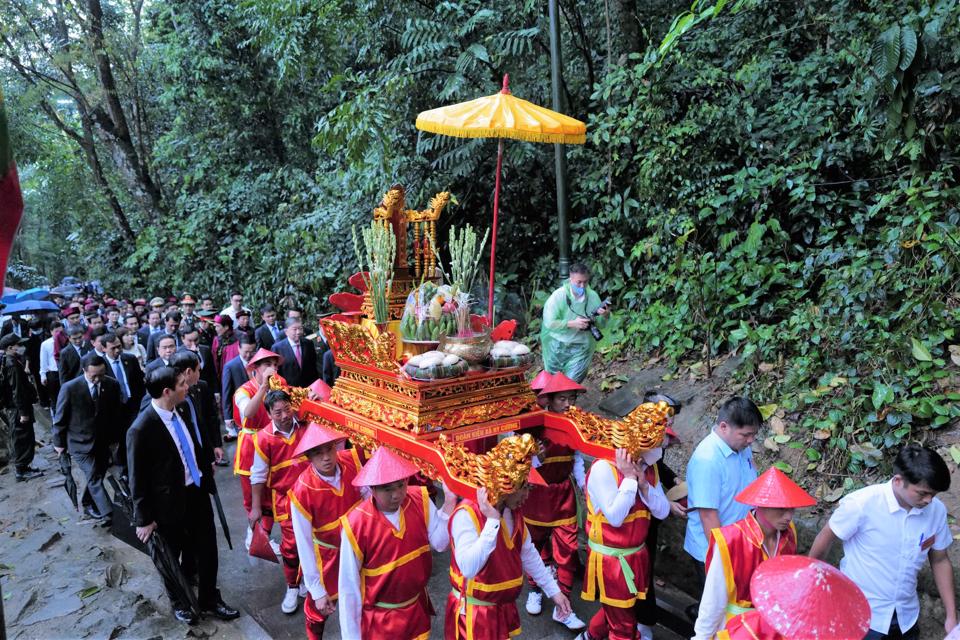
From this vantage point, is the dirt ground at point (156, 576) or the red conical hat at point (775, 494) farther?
the dirt ground at point (156, 576)

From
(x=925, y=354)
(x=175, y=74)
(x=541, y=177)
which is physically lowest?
(x=925, y=354)

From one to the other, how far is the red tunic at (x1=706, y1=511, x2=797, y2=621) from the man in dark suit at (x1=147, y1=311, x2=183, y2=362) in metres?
5.95

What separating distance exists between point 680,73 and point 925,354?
4027 mm

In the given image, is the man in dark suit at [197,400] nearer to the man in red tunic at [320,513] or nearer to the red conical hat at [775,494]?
the man in red tunic at [320,513]

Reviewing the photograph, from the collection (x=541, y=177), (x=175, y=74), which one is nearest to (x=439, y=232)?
Result: (x=541, y=177)

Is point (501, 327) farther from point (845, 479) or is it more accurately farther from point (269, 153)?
point (269, 153)

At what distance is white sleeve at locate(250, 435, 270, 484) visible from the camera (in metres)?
4.25

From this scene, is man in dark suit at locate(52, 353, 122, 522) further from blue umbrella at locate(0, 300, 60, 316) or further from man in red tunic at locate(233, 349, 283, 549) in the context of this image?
blue umbrella at locate(0, 300, 60, 316)

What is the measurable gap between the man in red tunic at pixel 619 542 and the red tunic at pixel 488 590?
0.57 meters

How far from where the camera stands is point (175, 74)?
13148mm

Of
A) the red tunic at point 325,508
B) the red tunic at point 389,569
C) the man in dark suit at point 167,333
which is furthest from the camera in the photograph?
the man in dark suit at point 167,333

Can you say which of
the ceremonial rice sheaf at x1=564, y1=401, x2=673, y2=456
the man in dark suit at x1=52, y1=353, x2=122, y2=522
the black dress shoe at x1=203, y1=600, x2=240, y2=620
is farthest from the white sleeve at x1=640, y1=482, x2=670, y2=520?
the man in dark suit at x1=52, y1=353, x2=122, y2=522

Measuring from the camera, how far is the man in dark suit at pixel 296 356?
6.68 metres

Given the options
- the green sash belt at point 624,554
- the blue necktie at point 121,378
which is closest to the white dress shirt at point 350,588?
the green sash belt at point 624,554
